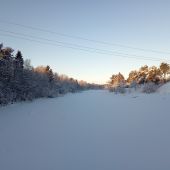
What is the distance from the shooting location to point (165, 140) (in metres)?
9.62

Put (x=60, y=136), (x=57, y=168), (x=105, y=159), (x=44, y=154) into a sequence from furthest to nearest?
(x=60, y=136)
(x=44, y=154)
(x=105, y=159)
(x=57, y=168)

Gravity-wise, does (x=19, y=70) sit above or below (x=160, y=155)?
above

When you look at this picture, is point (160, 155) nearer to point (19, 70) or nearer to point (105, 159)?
point (105, 159)

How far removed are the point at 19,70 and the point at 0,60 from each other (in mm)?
12076

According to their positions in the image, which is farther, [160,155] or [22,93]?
[22,93]

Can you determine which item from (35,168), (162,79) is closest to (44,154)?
(35,168)

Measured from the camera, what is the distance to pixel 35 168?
21.2 ft

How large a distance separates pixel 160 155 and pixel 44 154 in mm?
4271

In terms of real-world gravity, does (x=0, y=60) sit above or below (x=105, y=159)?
above

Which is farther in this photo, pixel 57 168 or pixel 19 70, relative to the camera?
pixel 19 70

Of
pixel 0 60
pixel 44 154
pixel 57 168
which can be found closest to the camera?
pixel 57 168

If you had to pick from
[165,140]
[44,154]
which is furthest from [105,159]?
[165,140]

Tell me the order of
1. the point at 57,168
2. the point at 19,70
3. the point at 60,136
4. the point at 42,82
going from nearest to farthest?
1. the point at 57,168
2. the point at 60,136
3. the point at 19,70
4. the point at 42,82

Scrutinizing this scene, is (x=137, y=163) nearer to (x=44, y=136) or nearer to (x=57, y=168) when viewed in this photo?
(x=57, y=168)
